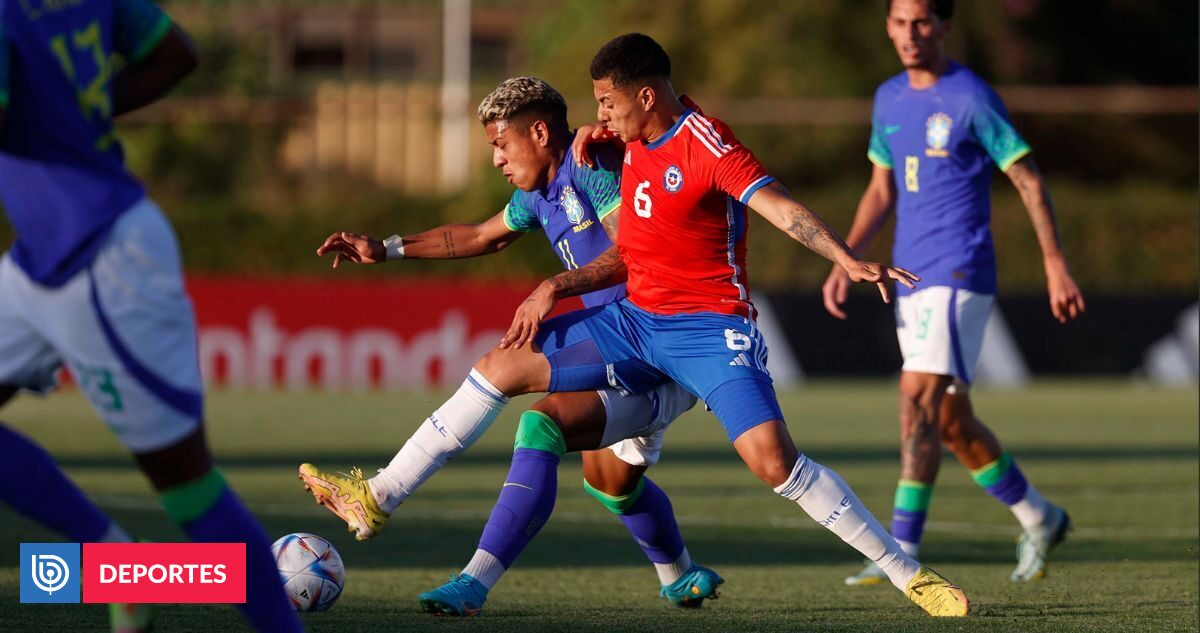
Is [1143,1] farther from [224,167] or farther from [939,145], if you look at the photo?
[939,145]

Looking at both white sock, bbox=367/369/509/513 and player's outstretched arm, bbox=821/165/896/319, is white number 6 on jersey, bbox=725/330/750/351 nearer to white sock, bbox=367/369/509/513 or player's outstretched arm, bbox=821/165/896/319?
white sock, bbox=367/369/509/513

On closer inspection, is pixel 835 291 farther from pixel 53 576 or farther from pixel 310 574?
pixel 53 576

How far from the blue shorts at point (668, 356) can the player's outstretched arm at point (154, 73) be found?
1.74 meters

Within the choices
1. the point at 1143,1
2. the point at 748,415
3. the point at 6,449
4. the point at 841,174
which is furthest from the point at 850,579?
the point at 1143,1

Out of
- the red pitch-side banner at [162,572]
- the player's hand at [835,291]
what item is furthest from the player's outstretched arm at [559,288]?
the player's hand at [835,291]

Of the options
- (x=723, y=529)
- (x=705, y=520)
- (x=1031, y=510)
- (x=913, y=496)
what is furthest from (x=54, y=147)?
(x=705, y=520)

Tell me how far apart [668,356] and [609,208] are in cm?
61

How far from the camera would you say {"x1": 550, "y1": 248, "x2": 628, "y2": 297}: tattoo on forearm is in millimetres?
5867

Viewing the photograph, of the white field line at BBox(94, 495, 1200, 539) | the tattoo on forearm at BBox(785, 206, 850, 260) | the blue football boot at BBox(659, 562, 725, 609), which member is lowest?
the white field line at BBox(94, 495, 1200, 539)

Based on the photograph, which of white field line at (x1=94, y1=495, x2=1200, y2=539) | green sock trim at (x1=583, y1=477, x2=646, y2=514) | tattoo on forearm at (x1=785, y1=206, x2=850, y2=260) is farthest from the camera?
white field line at (x1=94, y1=495, x2=1200, y2=539)

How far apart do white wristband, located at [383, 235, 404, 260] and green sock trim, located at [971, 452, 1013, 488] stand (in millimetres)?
2829

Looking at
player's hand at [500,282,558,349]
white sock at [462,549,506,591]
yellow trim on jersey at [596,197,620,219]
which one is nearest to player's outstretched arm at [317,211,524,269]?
yellow trim on jersey at [596,197,620,219]

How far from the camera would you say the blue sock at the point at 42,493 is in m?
4.48

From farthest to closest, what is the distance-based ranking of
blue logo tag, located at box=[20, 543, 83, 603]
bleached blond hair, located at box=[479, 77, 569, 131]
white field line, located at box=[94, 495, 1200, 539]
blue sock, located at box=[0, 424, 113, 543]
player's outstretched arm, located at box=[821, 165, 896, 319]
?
white field line, located at box=[94, 495, 1200, 539] < player's outstretched arm, located at box=[821, 165, 896, 319] < bleached blond hair, located at box=[479, 77, 569, 131] < blue logo tag, located at box=[20, 543, 83, 603] < blue sock, located at box=[0, 424, 113, 543]
